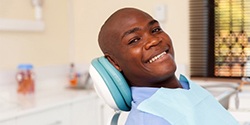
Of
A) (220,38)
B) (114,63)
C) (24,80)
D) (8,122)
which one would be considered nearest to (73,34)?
(24,80)

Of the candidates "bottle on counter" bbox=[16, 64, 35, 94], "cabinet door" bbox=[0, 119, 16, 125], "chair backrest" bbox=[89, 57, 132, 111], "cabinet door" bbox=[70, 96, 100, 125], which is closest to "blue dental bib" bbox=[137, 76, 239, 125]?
"chair backrest" bbox=[89, 57, 132, 111]

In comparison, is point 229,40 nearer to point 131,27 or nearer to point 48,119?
point 48,119

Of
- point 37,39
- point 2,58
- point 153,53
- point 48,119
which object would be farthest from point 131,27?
point 37,39

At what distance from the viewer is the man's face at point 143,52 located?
3.19ft

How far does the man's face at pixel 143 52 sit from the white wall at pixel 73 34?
4.95 ft

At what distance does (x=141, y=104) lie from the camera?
93cm

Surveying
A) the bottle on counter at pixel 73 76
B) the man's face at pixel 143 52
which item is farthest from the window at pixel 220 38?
the man's face at pixel 143 52

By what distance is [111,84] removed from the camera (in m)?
1.02

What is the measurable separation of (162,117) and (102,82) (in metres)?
0.23

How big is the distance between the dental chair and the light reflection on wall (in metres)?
1.51

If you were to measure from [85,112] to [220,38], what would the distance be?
106 cm

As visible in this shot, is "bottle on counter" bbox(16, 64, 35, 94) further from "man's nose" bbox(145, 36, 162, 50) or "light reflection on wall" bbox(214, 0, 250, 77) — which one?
"man's nose" bbox(145, 36, 162, 50)

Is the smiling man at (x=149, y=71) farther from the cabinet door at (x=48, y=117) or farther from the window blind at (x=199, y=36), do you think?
the window blind at (x=199, y=36)

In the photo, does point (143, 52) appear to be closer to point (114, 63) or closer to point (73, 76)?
point (114, 63)
